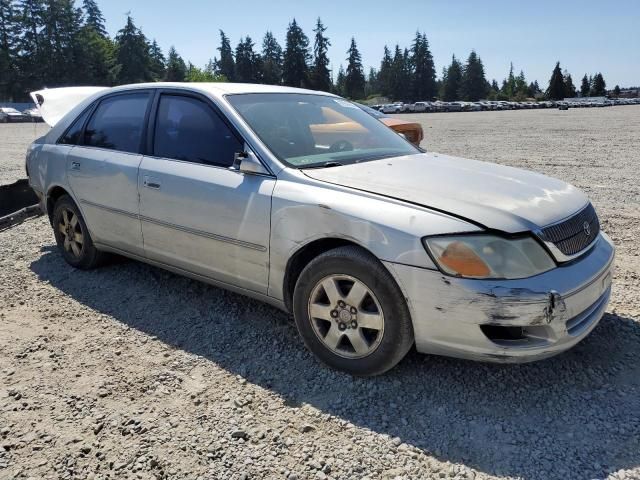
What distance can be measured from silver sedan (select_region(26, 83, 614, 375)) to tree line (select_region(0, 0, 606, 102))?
77.2 meters

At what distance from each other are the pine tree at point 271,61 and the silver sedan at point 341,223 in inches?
3675

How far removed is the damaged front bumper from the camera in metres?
2.51

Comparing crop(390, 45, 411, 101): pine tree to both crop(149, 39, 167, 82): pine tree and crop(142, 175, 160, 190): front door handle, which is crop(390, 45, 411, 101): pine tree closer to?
crop(149, 39, 167, 82): pine tree

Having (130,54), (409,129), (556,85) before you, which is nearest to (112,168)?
(409,129)

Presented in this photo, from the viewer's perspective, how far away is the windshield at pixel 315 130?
3463mm

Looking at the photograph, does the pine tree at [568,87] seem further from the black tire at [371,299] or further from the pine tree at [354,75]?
the black tire at [371,299]

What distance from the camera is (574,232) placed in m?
2.88

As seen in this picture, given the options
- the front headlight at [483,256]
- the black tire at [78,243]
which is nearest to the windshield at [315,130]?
the front headlight at [483,256]

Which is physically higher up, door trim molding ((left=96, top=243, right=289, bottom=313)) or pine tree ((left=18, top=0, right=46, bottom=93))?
pine tree ((left=18, top=0, right=46, bottom=93))

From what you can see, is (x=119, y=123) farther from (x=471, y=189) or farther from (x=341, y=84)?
(x=341, y=84)

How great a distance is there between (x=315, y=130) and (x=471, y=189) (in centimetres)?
130

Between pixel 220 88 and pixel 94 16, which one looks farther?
pixel 94 16

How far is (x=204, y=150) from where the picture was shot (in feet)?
11.9

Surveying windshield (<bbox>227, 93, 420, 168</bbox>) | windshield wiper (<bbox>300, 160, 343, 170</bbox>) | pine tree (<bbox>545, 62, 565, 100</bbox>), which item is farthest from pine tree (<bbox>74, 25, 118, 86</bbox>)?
pine tree (<bbox>545, 62, 565, 100</bbox>)
